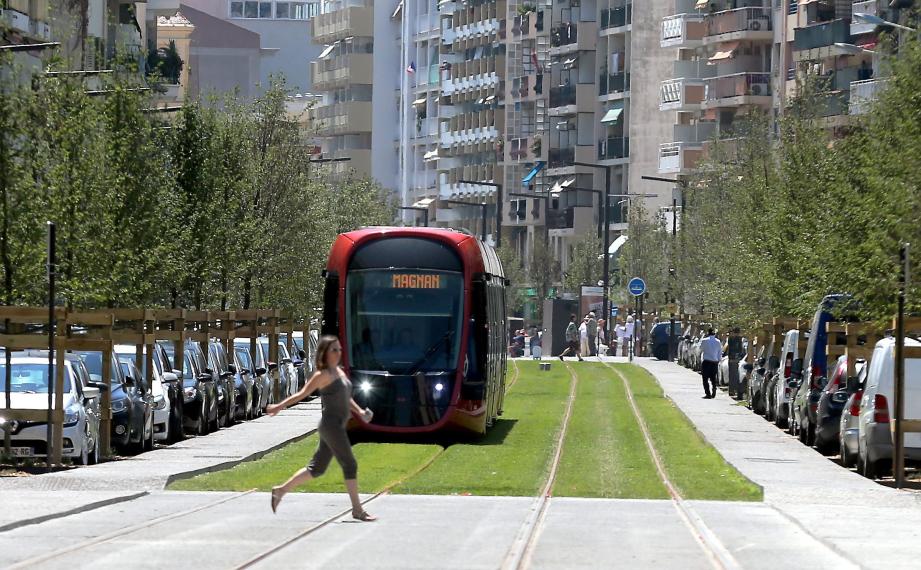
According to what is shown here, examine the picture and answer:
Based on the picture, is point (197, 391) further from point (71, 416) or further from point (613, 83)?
point (613, 83)

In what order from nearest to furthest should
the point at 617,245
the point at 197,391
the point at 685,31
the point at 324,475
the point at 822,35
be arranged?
the point at 324,475 < the point at 197,391 < the point at 822,35 < the point at 685,31 < the point at 617,245

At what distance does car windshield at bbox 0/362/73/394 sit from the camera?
109 ft

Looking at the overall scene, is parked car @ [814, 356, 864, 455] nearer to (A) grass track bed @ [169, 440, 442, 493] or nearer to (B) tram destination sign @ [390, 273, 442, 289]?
(A) grass track bed @ [169, 440, 442, 493]

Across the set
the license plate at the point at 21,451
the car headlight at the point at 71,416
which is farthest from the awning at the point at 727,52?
the license plate at the point at 21,451

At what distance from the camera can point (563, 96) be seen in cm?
14525

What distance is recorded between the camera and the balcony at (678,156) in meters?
122

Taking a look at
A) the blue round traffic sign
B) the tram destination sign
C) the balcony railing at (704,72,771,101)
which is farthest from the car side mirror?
the balcony railing at (704,72,771,101)

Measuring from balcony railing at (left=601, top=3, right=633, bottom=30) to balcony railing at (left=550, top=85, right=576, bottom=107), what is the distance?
4756mm

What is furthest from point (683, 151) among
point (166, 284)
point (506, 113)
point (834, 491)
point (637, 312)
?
point (834, 491)

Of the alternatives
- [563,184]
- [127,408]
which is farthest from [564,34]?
[127,408]

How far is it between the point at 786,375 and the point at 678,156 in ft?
254

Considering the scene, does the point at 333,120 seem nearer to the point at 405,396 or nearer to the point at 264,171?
the point at 264,171

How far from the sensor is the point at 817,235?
45.8 m

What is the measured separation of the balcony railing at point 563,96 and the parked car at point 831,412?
348ft
